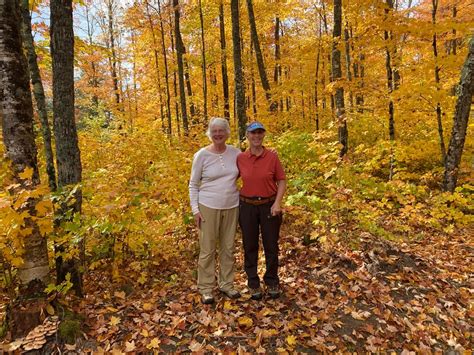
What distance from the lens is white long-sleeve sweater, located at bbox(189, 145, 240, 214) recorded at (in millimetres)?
3990

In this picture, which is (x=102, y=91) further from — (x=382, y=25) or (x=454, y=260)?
(x=454, y=260)

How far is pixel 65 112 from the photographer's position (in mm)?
4172

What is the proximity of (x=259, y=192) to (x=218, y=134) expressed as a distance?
87 cm

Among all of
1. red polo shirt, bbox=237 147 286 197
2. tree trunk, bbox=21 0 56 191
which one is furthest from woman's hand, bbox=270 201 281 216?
tree trunk, bbox=21 0 56 191

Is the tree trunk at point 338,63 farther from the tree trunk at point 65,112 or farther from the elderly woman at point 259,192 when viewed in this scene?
the tree trunk at point 65,112

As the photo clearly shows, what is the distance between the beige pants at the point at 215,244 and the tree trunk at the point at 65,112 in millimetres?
1577

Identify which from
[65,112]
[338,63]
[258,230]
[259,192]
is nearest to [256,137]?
[259,192]

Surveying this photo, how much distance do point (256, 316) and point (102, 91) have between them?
22089 millimetres

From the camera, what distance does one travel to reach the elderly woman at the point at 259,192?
3.95 m

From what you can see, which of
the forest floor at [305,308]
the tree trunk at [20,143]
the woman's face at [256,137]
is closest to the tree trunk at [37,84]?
the forest floor at [305,308]

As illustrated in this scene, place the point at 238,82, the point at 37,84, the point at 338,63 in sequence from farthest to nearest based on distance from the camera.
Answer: the point at 338,63 → the point at 238,82 → the point at 37,84

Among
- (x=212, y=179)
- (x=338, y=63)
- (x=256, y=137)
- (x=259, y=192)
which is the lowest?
(x=259, y=192)

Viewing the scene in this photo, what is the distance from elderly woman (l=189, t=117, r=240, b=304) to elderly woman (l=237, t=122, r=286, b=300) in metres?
0.14

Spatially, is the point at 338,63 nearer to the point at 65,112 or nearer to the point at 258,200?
the point at 258,200
